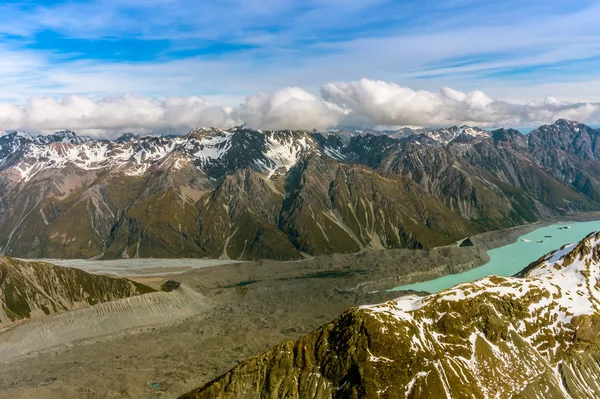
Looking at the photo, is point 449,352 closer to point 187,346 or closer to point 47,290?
point 187,346

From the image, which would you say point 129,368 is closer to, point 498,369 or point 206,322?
point 206,322

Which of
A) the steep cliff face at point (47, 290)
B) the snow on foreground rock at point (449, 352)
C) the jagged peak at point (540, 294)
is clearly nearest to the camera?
the snow on foreground rock at point (449, 352)

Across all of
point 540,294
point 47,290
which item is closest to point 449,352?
point 540,294

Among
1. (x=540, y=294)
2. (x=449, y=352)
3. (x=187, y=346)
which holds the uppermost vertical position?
(x=540, y=294)

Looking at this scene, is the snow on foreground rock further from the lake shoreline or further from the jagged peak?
the lake shoreline

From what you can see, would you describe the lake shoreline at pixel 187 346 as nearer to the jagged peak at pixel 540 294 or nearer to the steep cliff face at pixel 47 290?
the steep cliff face at pixel 47 290

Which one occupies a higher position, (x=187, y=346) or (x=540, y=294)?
(x=540, y=294)

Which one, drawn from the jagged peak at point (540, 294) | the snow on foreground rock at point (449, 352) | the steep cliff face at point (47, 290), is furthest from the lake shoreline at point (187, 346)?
the jagged peak at point (540, 294)
